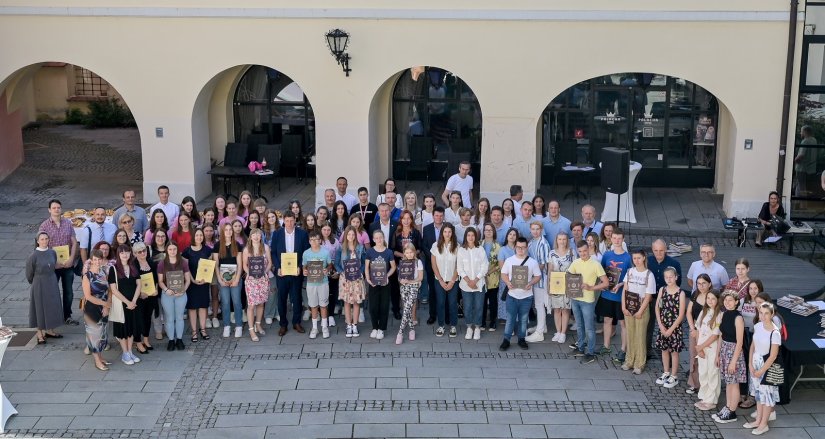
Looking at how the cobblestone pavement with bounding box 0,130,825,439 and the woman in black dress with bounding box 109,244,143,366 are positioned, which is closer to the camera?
the cobblestone pavement with bounding box 0,130,825,439

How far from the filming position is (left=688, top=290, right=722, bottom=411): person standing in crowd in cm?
1068

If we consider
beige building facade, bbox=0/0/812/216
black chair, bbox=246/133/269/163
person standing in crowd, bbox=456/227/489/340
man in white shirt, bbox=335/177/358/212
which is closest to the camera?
person standing in crowd, bbox=456/227/489/340

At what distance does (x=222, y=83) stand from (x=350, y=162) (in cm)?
356

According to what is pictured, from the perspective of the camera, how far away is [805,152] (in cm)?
1773

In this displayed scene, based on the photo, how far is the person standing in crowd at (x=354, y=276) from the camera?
1278 centimetres

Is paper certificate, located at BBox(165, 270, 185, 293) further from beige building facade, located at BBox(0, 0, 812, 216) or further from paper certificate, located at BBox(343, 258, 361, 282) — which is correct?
beige building facade, located at BBox(0, 0, 812, 216)

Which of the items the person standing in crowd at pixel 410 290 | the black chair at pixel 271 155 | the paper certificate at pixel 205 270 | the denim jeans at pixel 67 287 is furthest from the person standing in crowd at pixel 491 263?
the black chair at pixel 271 155

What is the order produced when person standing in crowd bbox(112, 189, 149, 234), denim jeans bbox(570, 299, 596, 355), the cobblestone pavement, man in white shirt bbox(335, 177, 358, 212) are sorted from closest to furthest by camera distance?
the cobblestone pavement < denim jeans bbox(570, 299, 596, 355) < person standing in crowd bbox(112, 189, 149, 234) < man in white shirt bbox(335, 177, 358, 212)

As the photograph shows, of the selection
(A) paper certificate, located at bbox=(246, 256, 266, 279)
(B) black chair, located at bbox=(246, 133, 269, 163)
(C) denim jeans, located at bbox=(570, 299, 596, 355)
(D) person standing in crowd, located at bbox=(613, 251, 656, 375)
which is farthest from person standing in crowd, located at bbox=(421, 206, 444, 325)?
(B) black chair, located at bbox=(246, 133, 269, 163)

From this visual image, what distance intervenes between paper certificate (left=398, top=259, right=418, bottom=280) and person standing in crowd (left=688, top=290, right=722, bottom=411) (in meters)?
3.43

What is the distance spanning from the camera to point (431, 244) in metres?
13.2

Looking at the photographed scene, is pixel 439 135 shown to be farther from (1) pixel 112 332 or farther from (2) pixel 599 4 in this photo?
(1) pixel 112 332

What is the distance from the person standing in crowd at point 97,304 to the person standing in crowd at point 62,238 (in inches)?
54.0

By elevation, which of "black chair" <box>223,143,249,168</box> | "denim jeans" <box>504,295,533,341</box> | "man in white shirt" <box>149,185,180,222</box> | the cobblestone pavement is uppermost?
"black chair" <box>223,143,249,168</box>
